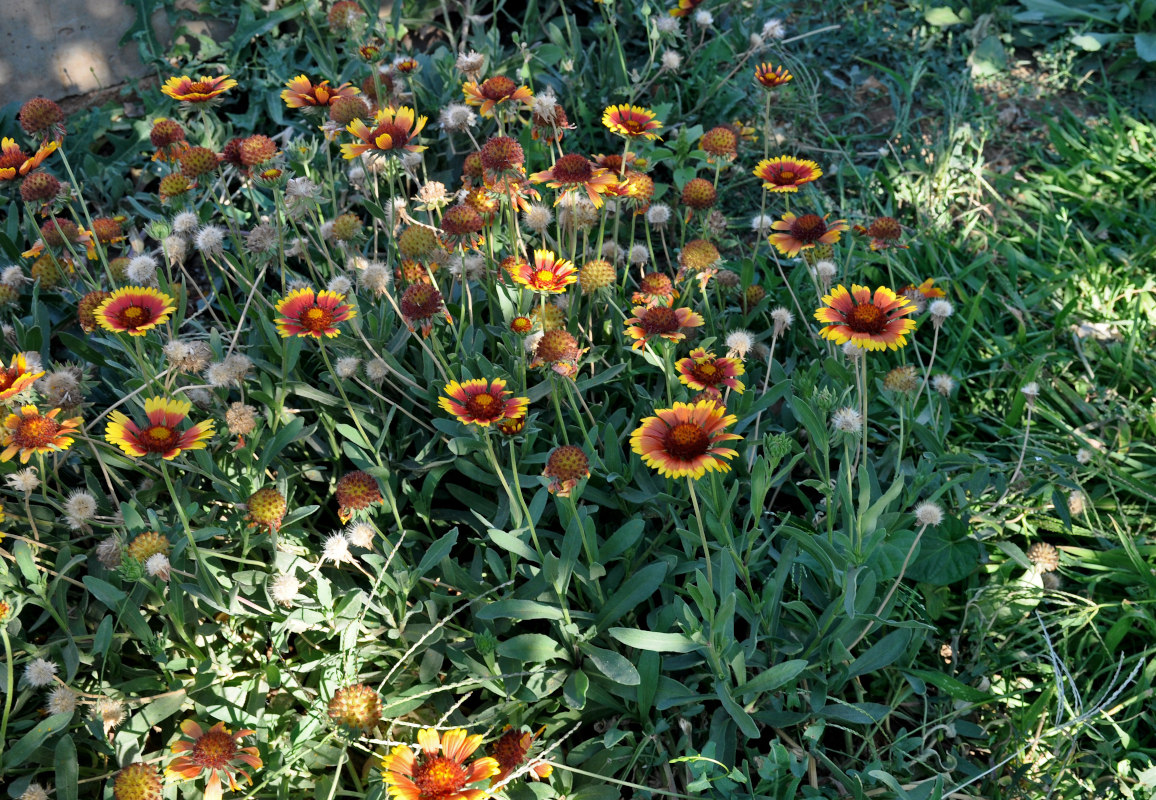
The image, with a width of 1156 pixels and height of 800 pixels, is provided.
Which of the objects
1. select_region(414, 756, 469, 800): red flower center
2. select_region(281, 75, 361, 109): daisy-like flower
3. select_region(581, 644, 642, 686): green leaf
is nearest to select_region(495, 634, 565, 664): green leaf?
select_region(581, 644, 642, 686): green leaf

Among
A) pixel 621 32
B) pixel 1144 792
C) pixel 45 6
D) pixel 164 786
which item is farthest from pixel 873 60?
pixel 164 786

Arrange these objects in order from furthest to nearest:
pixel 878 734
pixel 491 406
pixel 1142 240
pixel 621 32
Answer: pixel 621 32 < pixel 1142 240 < pixel 878 734 < pixel 491 406

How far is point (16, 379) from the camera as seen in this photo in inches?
76.2

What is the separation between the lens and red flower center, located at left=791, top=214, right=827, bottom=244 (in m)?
2.35

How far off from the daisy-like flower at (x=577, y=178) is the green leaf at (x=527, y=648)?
1.05 meters

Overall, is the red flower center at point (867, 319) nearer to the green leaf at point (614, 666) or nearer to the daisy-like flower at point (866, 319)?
the daisy-like flower at point (866, 319)

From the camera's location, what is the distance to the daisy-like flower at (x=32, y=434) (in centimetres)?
190

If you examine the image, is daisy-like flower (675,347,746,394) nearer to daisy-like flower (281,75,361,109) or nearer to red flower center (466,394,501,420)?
red flower center (466,394,501,420)

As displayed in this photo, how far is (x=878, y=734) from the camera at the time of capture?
2201 millimetres

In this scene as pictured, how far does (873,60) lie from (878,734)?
3.02 m

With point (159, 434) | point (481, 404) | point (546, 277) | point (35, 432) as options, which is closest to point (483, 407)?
point (481, 404)

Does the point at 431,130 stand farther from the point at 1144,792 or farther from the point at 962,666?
the point at 1144,792

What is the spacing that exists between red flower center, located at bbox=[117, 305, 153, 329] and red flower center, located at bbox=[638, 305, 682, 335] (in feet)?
3.43

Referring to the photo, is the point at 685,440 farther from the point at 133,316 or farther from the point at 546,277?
the point at 133,316
